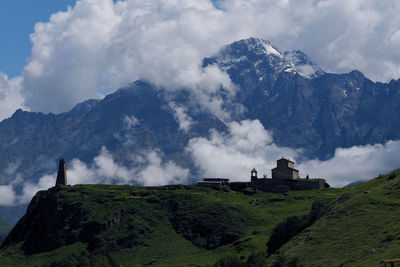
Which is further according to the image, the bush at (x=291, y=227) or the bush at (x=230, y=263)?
the bush at (x=291, y=227)

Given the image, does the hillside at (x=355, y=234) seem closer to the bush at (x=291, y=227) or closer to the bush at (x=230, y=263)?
the bush at (x=291, y=227)

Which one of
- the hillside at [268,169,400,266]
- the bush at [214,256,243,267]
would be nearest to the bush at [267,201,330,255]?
the hillside at [268,169,400,266]

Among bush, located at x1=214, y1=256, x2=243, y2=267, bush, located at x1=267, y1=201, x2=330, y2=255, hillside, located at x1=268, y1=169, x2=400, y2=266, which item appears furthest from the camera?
bush, located at x1=267, y1=201, x2=330, y2=255

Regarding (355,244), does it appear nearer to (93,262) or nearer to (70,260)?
(93,262)

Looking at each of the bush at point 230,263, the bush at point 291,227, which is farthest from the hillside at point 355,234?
the bush at point 230,263

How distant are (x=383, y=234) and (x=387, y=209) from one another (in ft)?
72.1

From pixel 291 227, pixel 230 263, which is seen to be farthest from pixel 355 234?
pixel 291 227

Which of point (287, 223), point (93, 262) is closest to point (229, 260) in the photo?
point (287, 223)

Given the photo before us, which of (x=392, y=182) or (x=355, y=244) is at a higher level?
(x=392, y=182)

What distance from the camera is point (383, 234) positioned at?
5354 inches

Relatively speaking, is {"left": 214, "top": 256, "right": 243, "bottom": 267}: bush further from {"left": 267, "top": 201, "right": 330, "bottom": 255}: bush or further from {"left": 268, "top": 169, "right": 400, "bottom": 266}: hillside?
{"left": 267, "top": 201, "right": 330, "bottom": 255}: bush

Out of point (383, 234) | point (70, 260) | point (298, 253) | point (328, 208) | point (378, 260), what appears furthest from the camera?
point (70, 260)

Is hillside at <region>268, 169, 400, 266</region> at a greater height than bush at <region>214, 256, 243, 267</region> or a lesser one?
greater

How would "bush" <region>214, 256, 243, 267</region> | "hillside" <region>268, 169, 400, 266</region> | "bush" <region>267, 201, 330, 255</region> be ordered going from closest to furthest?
"hillside" <region>268, 169, 400, 266</region>, "bush" <region>214, 256, 243, 267</region>, "bush" <region>267, 201, 330, 255</region>
